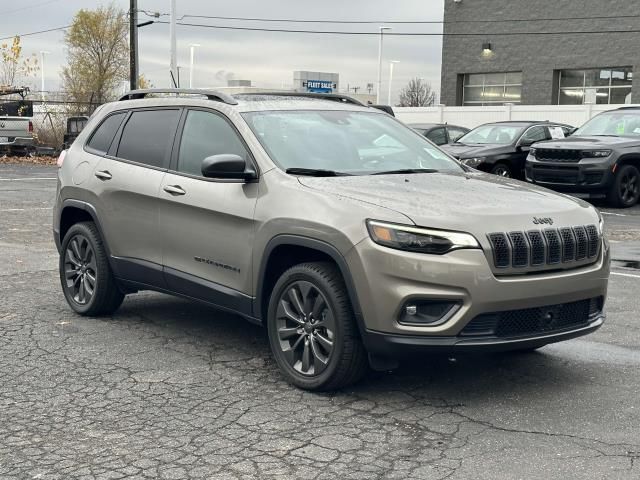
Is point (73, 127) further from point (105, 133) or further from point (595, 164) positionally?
point (105, 133)

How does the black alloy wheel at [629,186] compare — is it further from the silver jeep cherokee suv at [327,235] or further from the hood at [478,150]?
the silver jeep cherokee suv at [327,235]

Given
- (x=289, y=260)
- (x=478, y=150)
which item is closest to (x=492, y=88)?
(x=478, y=150)

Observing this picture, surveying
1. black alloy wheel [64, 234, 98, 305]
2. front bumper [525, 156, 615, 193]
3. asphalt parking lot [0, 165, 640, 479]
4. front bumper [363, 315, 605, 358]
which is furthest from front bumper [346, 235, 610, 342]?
front bumper [525, 156, 615, 193]

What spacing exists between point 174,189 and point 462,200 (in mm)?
2059

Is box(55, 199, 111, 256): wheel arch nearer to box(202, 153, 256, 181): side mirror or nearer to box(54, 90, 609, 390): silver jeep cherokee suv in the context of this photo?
box(54, 90, 609, 390): silver jeep cherokee suv

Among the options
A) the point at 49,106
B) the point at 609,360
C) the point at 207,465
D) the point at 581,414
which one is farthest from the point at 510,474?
the point at 49,106

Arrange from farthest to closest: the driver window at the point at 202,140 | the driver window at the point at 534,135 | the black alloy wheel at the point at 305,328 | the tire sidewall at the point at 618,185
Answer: the driver window at the point at 534,135 < the tire sidewall at the point at 618,185 < the driver window at the point at 202,140 < the black alloy wheel at the point at 305,328

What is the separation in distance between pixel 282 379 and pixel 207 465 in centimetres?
135

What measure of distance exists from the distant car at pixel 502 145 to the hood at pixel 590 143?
1342 mm

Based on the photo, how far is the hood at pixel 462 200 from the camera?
15.1ft

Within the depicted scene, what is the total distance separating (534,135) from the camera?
18344 mm

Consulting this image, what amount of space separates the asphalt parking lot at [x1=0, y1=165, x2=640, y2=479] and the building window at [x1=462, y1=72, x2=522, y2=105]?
36.4 m

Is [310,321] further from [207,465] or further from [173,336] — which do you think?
[173,336]

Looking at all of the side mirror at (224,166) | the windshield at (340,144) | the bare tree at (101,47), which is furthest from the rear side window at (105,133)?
the bare tree at (101,47)
